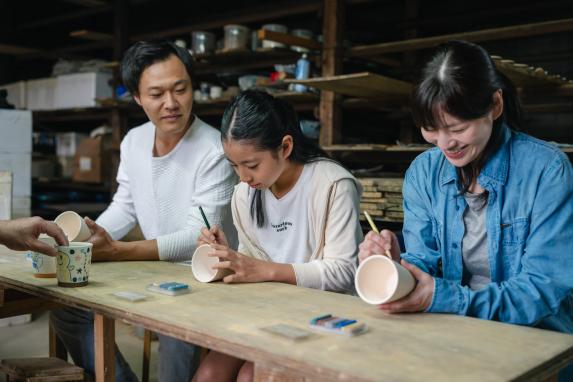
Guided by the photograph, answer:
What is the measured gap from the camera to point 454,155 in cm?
166

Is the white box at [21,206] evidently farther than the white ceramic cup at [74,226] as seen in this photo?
Yes

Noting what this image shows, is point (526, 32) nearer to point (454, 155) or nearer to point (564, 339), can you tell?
point (454, 155)

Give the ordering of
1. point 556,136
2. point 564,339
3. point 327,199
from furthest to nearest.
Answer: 1. point 556,136
2. point 327,199
3. point 564,339

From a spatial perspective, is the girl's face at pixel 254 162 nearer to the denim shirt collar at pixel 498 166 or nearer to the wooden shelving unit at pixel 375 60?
the denim shirt collar at pixel 498 166

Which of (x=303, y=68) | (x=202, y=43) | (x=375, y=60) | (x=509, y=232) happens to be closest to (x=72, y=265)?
(x=509, y=232)

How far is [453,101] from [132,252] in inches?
50.2

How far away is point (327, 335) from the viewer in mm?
1351

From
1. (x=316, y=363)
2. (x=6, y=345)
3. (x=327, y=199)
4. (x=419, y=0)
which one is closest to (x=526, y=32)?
(x=419, y=0)

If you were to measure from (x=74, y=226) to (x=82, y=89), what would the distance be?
4.61 m

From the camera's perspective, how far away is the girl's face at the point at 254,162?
2.08m

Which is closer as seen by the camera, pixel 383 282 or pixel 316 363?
pixel 316 363

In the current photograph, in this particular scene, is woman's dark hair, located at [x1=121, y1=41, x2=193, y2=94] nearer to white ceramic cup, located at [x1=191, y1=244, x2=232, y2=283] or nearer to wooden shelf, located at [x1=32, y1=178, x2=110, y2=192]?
white ceramic cup, located at [x1=191, y1=244, x2=232, y2=283]

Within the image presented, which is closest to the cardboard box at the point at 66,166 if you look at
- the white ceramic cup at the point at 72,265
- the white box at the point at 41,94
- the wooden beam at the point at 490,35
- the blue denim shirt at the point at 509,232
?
the white box at the point at 41,94

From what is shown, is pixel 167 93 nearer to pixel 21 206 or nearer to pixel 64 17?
pixel 21 206
